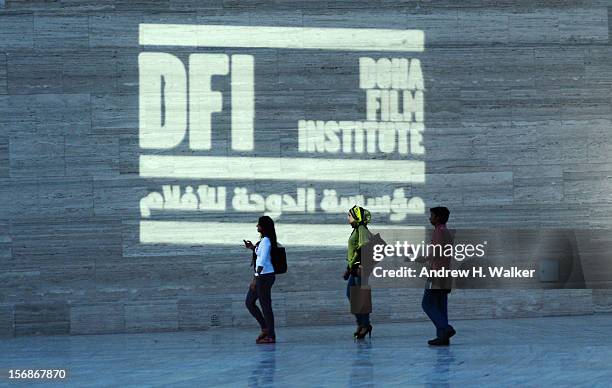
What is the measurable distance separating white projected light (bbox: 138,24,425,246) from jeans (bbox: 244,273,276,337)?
2.53m

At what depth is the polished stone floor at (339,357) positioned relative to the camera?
11.8 meters

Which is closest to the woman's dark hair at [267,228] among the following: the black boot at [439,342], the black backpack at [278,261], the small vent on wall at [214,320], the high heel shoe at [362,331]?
the black backpack at [278,261]

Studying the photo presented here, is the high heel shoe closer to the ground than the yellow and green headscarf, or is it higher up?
closer to the ground

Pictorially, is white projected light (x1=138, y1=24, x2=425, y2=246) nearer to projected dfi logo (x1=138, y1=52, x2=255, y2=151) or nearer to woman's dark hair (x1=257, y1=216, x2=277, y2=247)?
projected dfi logo (x1=138, y1=52, x2=255, y2=151)

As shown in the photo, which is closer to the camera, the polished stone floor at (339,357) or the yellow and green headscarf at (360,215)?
the polished stone floor at (339,357)

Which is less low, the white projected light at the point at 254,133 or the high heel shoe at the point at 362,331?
the white projected light at the point at 254,133

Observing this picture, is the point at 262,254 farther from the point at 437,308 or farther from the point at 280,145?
the point at 280,145

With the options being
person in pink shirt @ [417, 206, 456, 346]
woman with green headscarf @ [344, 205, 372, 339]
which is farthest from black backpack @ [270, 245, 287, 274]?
person in pink shirt @ [417, 206, 456, 346]

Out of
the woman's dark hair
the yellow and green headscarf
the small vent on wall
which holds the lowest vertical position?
the small vent on wall

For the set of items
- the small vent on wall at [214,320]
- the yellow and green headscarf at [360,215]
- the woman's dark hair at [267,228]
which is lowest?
the small vent on wall at [214,320]

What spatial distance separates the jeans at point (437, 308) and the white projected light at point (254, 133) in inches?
150

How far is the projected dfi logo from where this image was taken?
725 inches

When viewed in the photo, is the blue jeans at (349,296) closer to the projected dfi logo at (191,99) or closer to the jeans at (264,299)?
the jeans at (264,299)

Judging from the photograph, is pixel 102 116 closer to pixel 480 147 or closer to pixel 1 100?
pixel 1 100
